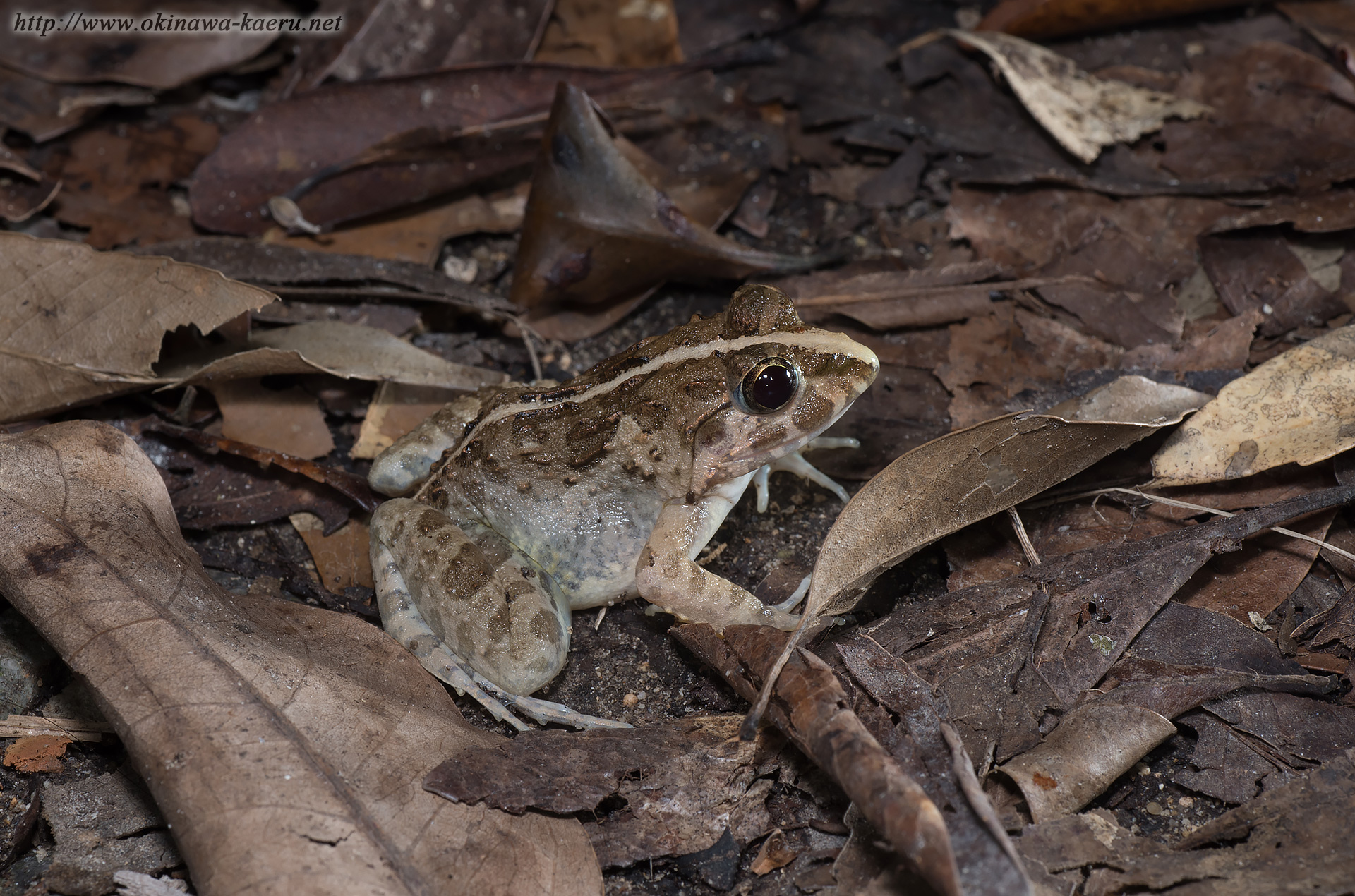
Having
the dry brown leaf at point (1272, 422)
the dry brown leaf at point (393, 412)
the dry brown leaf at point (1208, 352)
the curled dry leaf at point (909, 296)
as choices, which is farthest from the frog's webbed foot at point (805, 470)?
the dry brown leaf at point (393, 412)

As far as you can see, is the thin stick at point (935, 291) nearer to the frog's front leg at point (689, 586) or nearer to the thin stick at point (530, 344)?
the thin stick at point (530, 344)

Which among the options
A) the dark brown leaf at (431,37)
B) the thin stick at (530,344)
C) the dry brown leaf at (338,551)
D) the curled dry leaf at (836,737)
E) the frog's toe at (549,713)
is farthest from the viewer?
the dark brown leaf at (431,37)

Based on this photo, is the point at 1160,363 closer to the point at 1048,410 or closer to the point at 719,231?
the point at 1048,410

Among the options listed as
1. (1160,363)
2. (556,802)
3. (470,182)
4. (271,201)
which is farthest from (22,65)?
(1160,363)

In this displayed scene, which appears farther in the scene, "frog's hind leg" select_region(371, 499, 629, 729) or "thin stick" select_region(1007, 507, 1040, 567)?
"thin stick" select_region(1007, 507, 1040, 567)

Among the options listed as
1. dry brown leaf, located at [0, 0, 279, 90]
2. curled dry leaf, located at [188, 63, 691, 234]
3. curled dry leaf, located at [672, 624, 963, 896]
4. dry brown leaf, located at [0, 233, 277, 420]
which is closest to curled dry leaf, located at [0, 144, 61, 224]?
dry brown leaf, located at [0, 0, 279, 90]

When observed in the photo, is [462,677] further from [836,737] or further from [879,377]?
[879,377]

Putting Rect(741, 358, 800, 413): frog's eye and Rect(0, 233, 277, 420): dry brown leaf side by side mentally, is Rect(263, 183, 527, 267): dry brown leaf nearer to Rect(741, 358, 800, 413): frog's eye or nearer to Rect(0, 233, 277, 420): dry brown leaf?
Rect(0, 233, 277, 420): dry brown leaf
